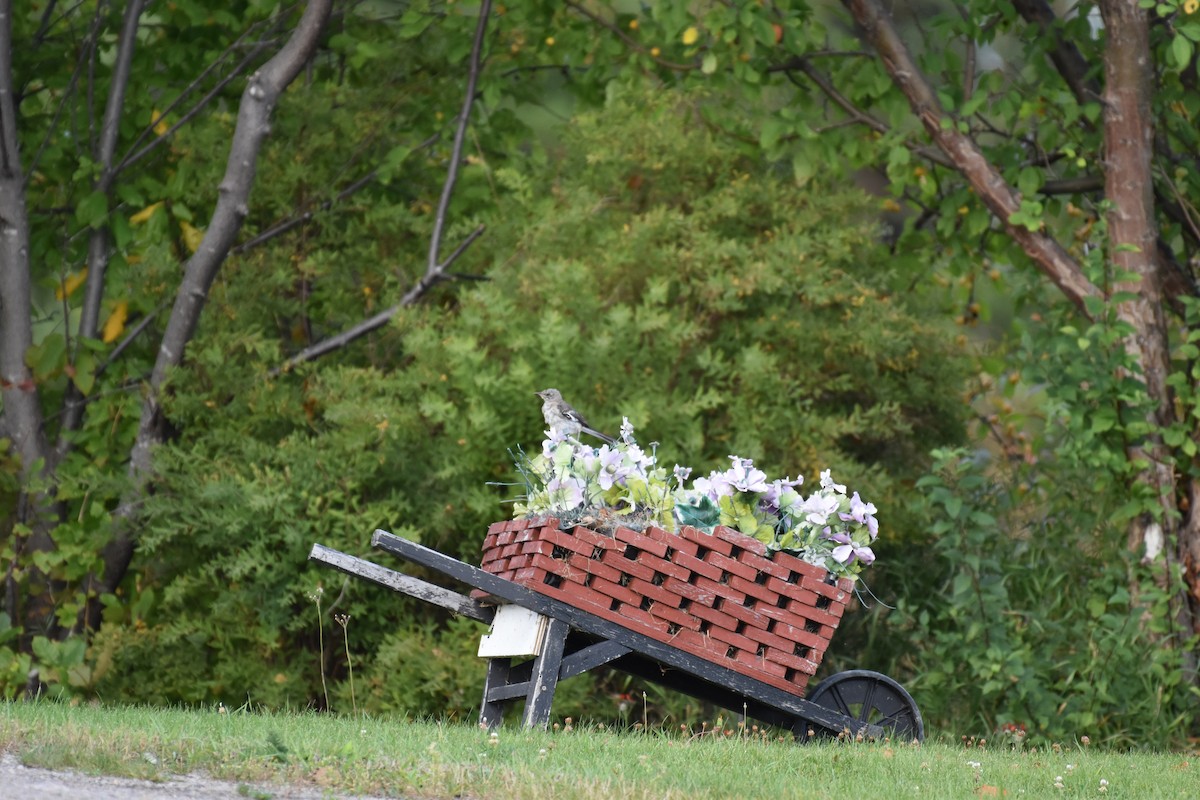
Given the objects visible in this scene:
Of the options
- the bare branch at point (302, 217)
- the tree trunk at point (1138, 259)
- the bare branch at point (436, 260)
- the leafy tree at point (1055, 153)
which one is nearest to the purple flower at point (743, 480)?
the leafy tree at point (1055, 153)

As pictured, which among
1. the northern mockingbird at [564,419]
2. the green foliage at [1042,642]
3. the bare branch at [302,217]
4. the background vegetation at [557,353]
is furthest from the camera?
the bare branch at [302,217]

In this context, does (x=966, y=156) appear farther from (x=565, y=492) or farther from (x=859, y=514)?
(x=565, y=492)

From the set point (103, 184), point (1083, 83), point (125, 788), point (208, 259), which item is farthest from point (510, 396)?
point (125, 788)

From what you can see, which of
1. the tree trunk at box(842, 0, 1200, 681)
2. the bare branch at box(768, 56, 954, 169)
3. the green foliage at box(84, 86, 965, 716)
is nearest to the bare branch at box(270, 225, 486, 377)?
the green foliage at box(84, 86, 965, 716)

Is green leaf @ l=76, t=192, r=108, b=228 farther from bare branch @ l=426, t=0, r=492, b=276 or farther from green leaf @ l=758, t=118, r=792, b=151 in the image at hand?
green leaf @ l=758, t=118, r=792, b=151

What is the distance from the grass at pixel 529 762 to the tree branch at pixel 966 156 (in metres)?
3.37

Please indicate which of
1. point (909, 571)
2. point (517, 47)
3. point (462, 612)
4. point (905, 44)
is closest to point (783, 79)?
point (905, 44)

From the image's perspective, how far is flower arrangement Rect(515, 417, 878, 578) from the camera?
5.59 metres

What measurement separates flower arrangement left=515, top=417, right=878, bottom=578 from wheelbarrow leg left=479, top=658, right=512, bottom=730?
71cm

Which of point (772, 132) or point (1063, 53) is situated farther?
point (1063, 53)

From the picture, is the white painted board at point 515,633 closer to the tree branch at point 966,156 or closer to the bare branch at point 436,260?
the bare branch at point 436,260

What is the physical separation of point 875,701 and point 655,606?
3.76 ft

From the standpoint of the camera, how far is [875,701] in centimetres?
601

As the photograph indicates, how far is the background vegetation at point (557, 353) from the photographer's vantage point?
7.96 m
